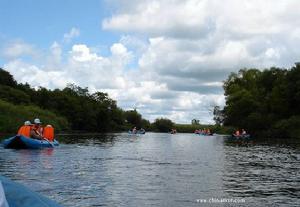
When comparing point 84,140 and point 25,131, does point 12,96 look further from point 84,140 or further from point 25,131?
point 25,131

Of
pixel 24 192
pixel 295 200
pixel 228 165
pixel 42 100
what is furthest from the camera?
pixel 42 100

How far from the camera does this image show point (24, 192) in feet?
15.5

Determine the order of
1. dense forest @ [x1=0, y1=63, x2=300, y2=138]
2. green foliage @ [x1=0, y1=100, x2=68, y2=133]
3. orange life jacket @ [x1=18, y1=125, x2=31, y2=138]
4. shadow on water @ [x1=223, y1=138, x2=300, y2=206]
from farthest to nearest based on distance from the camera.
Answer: dense forest @ [x1=0, y1=63, x2=300, y2=138] → green foliage @ [x1=0, y1=100, x2=68, y2=133] → orange life jacket @ [x1=18, y1=125, x2=31, y2=138] → shadow on water @ [x1=223, y1=138, x2=300, y2=206]

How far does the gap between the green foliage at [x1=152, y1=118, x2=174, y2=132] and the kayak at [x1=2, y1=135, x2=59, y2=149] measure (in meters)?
136

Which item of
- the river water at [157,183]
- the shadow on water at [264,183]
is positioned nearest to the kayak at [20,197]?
the river water at [157,183]

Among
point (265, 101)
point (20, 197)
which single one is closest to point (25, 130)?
point (20, 197)

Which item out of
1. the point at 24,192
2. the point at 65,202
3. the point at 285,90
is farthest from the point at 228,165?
the point at 285,90

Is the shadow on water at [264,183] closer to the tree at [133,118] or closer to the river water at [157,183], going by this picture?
the river water at [157,183]

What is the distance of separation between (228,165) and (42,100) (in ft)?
313

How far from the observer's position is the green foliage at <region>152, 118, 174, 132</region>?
555ft

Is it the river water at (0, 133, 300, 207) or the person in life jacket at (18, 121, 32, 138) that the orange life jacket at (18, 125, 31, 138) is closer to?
the person in life jacket at (18, 121, 32, 138)

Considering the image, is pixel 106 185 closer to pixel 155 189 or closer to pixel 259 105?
pixel 155 189

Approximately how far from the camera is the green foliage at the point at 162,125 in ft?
555

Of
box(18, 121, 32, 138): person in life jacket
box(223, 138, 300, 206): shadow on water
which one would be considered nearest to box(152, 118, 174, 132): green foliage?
box(18, 121, 32, 138): person in life jacket
